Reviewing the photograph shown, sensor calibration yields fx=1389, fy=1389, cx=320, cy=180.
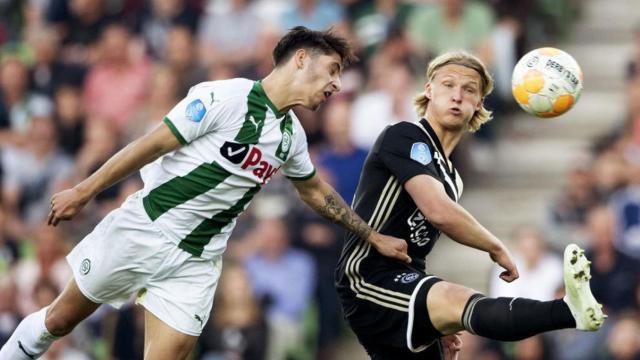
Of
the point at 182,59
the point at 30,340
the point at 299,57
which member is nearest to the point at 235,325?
the point at 182,59

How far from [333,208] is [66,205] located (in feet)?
5.10

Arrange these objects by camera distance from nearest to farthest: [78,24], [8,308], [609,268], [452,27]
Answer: [609,268], [8,308], [452,27], [78,24]

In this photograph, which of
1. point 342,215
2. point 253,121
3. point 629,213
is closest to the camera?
point 253,121

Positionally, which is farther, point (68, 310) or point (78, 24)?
point (78, 24)

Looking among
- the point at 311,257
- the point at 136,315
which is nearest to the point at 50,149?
the point at 136,315

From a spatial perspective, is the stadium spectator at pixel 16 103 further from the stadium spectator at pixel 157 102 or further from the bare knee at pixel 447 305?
the bare knee at pixel 447 305

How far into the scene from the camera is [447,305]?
707cm

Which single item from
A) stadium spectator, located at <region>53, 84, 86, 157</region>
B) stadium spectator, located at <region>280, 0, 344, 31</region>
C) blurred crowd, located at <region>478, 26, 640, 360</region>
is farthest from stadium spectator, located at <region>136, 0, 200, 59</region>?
blurred crowd, located at <region>478, 26, 640, 360</region>

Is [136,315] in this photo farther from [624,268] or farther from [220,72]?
[624,268]

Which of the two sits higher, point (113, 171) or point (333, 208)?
point (333, 208)

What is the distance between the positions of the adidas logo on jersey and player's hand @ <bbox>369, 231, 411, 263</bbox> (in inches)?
28.9

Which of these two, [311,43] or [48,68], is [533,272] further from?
[48,68]

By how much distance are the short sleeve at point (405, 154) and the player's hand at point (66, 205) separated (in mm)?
1626

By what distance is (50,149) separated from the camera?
13836mm
